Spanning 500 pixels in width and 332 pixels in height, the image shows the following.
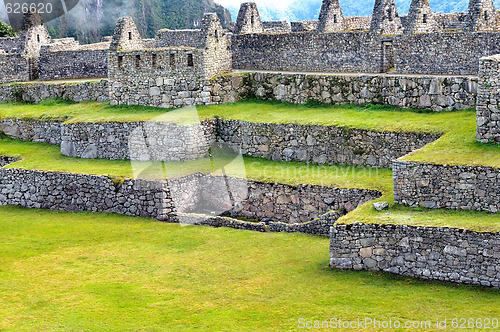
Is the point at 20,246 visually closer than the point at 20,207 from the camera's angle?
Yes

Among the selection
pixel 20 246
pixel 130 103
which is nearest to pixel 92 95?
pixel 130 103

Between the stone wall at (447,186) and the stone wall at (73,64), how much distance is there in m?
18.7

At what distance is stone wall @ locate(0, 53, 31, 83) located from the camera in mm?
36688

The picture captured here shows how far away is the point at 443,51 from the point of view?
27.8m

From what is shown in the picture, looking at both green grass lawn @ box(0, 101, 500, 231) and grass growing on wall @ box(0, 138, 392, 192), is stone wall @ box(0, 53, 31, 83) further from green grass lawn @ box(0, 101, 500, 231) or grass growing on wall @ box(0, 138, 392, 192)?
grass growing on wall @ box(0, 138, 392, 192)

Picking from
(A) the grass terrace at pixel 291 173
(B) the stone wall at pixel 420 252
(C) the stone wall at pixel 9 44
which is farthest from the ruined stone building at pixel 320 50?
(C) the stone wall at pixel 9 44

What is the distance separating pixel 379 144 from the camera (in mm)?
24438

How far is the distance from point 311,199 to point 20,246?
26.2 feet

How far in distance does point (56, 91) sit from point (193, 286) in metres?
17.5

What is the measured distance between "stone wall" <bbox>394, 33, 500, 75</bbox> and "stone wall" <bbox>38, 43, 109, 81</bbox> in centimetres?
1301

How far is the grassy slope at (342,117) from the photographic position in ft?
66.8

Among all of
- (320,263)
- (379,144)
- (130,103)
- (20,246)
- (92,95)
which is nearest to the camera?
(320,263)

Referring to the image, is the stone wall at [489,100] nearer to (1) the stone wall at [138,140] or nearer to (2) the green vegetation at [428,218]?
(2) the green vegetation at [428,218]

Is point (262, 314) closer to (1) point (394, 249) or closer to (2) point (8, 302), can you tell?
(1) point (394, 249)
